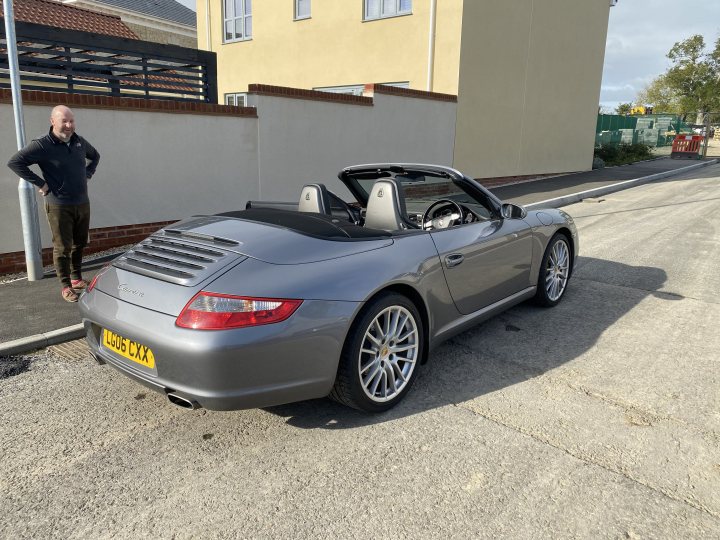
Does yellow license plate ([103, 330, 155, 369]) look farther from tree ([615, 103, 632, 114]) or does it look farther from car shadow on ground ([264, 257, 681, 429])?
tree ([615, 103, 632, 114])

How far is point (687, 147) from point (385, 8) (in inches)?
776

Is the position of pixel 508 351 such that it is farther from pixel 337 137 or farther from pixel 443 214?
pixel 337 137

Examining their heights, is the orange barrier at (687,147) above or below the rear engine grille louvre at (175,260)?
above

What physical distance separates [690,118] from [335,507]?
4919cm

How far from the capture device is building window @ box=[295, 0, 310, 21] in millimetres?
15609

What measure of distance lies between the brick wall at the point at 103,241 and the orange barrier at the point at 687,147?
2696 centimetres

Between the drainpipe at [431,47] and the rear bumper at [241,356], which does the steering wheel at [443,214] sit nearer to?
the rear bumper at [241,356]

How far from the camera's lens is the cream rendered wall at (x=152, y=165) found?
631 centimetres

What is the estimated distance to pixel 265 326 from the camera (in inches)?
105

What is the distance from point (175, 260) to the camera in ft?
10.0

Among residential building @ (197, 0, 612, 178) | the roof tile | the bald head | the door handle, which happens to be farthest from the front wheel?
the roof tile

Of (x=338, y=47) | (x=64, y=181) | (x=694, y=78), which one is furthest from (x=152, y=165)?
(x=694, y=78)

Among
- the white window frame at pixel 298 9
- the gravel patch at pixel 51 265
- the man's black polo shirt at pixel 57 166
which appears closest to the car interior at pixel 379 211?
the man's black polo shirt at pixel 57 166

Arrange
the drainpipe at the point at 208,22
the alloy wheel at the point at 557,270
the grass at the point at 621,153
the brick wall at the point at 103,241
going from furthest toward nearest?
1. the grass at the point at 621,153
2. the drainpipe at the point at 208,22
3. the brick wall at the point at 103,241
4. the alloy wheel at the point at 557,270
